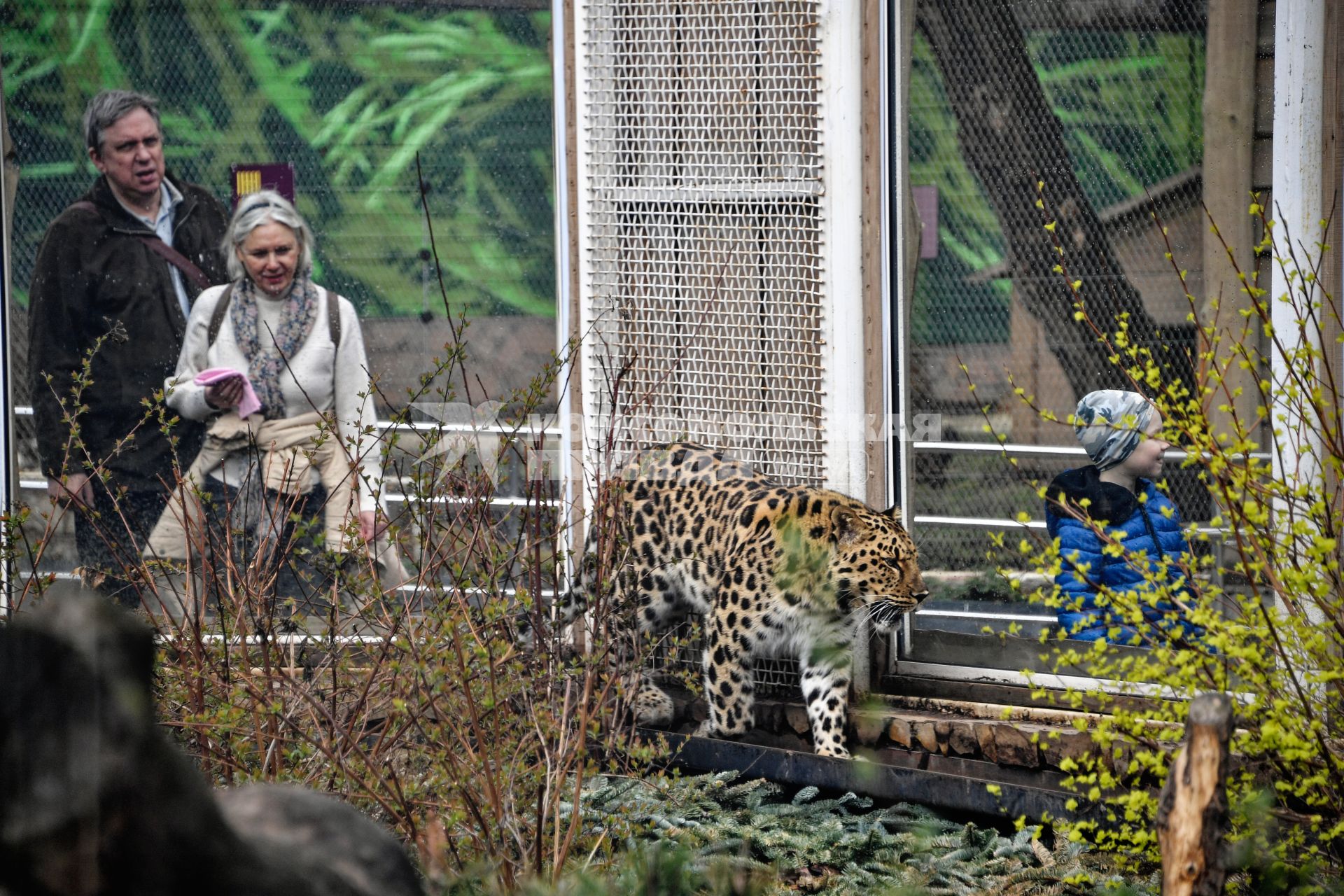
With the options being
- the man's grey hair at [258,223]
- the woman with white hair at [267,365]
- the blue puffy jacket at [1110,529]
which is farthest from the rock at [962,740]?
the man's grey hair at [258,223]

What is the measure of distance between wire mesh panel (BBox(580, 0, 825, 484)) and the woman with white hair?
1.47 m

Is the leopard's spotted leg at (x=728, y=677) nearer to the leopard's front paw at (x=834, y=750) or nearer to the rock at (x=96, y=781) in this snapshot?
the leopard's front paw at (x=834, y=750)

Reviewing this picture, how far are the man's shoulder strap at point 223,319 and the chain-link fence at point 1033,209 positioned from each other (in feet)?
9.41

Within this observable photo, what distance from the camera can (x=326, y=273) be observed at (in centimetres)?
724

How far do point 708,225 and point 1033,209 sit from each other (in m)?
1.45

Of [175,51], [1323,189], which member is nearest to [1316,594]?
[1323,189]

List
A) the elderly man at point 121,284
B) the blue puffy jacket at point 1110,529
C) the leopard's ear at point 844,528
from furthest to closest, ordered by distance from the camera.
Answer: the elderly man at point 121,284, the leopard's ear at point 844,528, the blue puffy jacket at point 1110,529

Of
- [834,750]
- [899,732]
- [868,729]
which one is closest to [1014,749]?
[899,732]

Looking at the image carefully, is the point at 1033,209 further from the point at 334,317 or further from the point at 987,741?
the point at 334,317

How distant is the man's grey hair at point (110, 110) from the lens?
7.20 meters

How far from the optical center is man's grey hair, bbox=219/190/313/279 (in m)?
7.12

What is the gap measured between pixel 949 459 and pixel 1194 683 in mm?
2949

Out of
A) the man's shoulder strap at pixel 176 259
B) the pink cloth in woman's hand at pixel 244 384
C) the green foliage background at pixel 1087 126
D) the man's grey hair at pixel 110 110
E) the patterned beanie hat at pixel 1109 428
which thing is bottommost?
the patterned beanie hat at pixel 1109 428

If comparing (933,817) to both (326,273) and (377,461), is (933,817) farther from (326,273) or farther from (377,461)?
(326,273)
